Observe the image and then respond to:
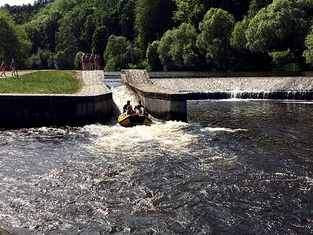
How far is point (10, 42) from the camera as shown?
199 feet

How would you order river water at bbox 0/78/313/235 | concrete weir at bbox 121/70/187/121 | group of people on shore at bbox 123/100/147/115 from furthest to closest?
concrete weir at bbox 121/70/187/121 < group of people on shore at bbox 123/100/147/115 < river water at bbox 0/78/313/235

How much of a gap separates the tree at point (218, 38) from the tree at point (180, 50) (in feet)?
11.7

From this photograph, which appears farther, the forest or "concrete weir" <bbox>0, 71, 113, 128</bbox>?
the forest

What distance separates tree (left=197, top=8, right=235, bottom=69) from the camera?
65.2m

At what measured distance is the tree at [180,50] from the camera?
231ft

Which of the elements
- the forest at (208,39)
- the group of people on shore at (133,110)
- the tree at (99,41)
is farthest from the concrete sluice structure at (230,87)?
the tree at (99,41)

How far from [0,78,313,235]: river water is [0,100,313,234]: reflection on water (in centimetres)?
3

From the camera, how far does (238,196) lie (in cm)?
1031

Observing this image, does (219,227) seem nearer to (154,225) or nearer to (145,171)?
(154,225)

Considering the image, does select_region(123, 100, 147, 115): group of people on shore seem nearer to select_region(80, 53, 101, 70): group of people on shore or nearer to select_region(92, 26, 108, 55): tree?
select_region(80, 53, 101, 70): group of people on shore

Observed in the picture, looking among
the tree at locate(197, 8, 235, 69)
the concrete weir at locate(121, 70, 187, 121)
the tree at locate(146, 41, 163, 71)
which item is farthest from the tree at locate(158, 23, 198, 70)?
the concrete weir at locate(121, 70, 187, 121)

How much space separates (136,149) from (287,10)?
4588 cm

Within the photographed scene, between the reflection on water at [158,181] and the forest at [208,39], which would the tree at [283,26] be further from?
the reflection on water at [158,181]

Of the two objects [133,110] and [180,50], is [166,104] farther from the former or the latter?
[180,50]
